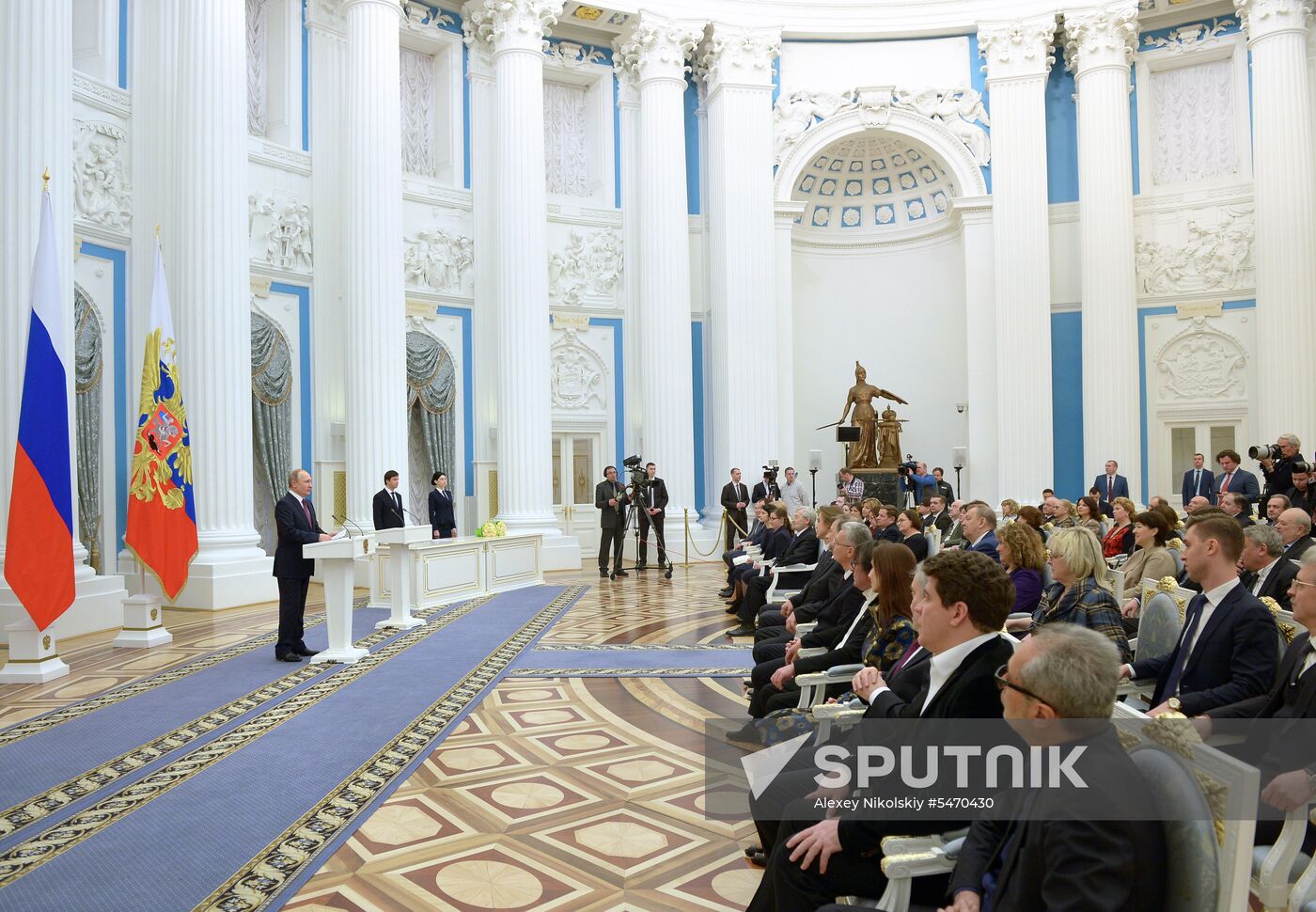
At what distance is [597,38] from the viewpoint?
54.1ft

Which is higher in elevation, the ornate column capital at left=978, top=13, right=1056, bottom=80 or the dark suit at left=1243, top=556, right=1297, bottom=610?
the ornate column capital at left=978, top=13, right=1056, bottom=80

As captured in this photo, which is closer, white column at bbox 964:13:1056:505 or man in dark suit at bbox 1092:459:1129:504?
man in dark suit at bbox 1092:459:1129:504

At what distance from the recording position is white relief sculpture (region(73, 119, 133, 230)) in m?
10.2

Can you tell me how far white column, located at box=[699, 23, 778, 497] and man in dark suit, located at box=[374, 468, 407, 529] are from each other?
6754 millimetres

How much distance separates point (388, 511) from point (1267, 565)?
8171mm

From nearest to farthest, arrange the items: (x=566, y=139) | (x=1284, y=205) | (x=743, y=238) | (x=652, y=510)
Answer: (x=652, y=510)
(x=1284, y=205)
(x=743, y=238)
(x=566, y=139)

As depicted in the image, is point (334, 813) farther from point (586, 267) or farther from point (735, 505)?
point (586, 267)

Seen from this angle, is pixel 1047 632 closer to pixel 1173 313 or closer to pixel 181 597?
pixel 181 597

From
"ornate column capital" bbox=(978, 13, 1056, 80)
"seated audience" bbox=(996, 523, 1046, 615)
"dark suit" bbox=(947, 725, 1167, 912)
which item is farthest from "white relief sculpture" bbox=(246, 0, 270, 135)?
"dark suit" bbox=(947, 725, 1167, 912)

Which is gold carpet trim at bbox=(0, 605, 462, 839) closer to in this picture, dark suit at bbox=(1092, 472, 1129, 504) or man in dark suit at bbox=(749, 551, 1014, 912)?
man in dark suit at bbox=(749, 551, 1014, 912)

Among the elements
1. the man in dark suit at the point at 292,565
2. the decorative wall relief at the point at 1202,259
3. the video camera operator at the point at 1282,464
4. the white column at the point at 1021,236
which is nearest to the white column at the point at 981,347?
the white column at the point at 1021,236

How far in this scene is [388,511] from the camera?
10.4 m

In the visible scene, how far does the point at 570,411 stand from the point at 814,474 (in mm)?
4604

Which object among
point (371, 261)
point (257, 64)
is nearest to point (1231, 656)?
point (371, 261)
